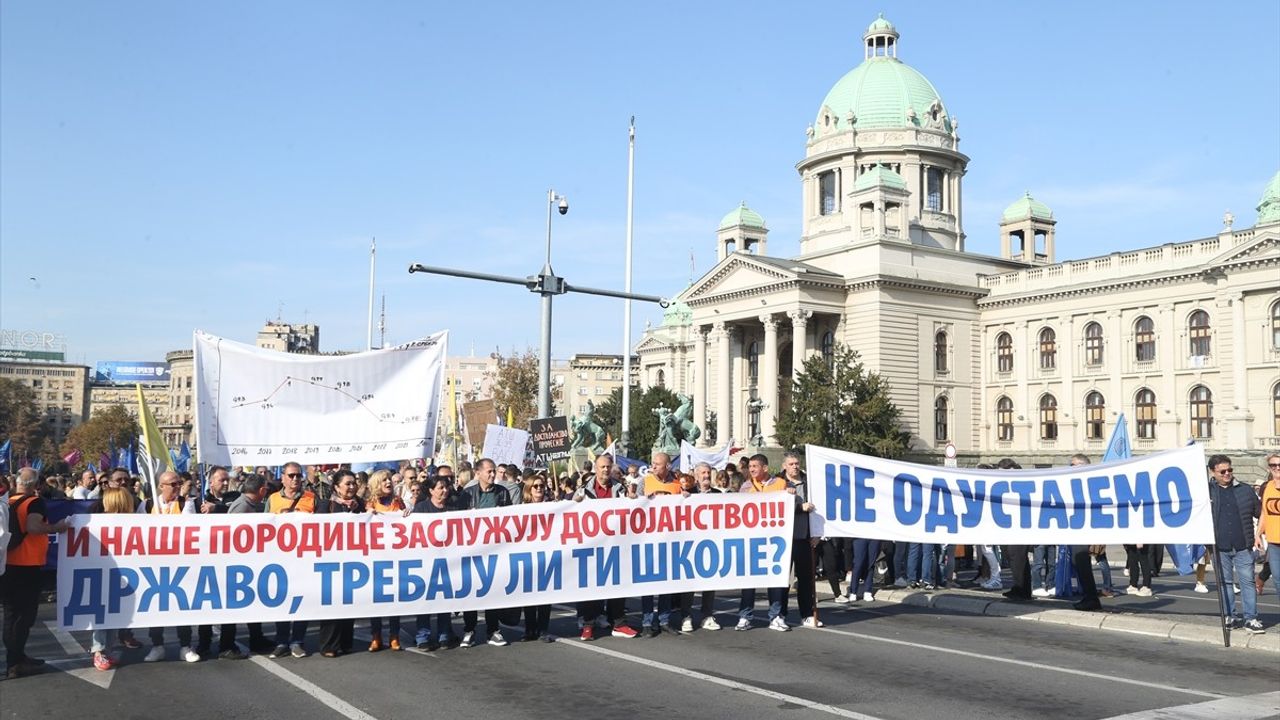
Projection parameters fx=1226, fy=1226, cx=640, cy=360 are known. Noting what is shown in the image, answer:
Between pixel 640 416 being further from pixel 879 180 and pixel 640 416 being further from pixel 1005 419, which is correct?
pixel 1005 419

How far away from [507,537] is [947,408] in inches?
2370

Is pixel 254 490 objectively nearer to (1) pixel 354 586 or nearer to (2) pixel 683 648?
(1) pixel 354 586

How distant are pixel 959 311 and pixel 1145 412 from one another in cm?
1268

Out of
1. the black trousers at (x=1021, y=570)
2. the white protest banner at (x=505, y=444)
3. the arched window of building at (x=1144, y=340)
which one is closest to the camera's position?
the black trousers at (x=1021, y=570)

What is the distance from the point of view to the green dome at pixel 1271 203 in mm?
54781

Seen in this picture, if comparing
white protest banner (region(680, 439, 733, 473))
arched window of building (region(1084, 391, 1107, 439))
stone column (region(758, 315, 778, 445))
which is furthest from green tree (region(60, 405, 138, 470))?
white protest banner (region(680, 439, 733, 473))

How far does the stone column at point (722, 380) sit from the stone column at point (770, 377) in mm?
2559

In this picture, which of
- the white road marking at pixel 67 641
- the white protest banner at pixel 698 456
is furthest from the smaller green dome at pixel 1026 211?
the white road marking at pixel 67 641

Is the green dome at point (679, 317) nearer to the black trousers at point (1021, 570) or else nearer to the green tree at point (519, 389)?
the green tree at point (519, 389)

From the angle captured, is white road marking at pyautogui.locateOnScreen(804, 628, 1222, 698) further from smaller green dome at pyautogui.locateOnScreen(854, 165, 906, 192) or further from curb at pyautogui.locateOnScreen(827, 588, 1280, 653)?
smaller green dome at pyautogui.locateOnScreen(854, 165, 906, 192)

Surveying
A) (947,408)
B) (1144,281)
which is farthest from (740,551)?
(947,408)

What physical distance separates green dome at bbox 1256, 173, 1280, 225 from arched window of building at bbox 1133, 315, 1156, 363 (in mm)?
7692

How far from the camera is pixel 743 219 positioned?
279ft

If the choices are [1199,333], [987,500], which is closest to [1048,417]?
[1199,333]
